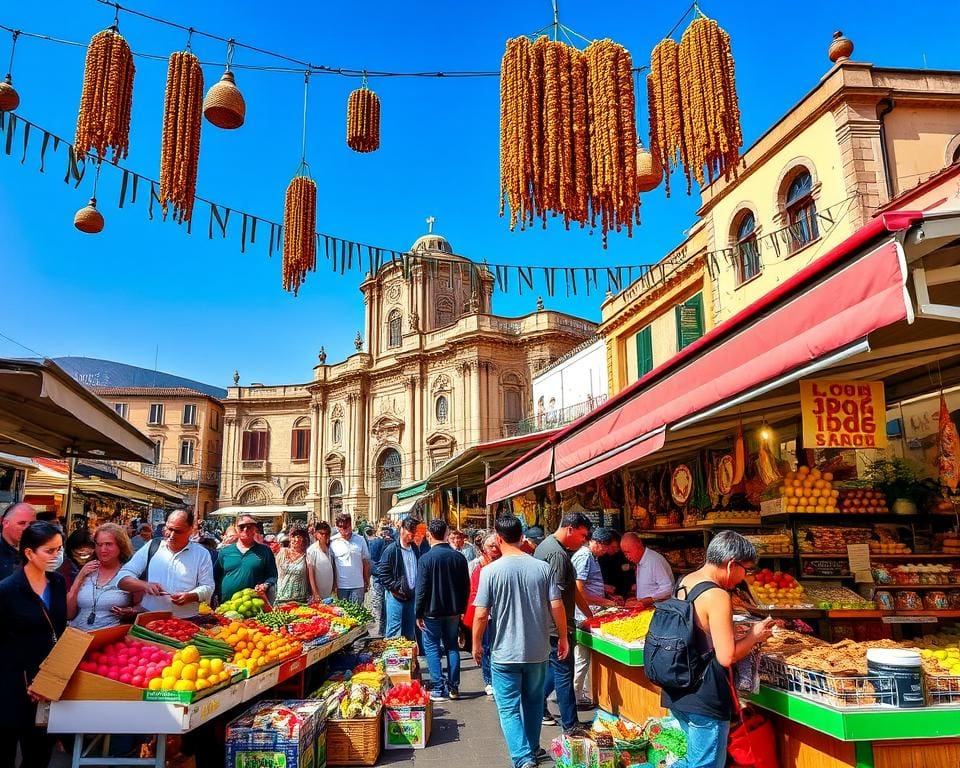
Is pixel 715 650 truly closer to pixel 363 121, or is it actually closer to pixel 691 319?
pixel 363 121

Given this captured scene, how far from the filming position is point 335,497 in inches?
Result: 1777

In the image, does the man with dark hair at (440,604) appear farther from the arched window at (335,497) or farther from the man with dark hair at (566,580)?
the arched window at (335,497)

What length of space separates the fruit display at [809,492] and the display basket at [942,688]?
2.71 meters

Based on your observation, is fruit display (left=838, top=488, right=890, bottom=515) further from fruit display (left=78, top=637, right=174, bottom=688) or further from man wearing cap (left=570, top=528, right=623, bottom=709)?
fruit display (left=78, top=637, right=174, bottom=688)


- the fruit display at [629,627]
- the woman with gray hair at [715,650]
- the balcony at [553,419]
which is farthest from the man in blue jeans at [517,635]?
the balcony at [553,419]

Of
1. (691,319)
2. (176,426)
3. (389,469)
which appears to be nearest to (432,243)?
(389,469)

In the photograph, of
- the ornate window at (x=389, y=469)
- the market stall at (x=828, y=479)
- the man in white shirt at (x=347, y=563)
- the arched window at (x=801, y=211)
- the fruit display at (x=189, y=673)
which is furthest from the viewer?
the ornate window at (x=389, y=469)

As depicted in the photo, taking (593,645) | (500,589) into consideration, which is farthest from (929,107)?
(500,589)

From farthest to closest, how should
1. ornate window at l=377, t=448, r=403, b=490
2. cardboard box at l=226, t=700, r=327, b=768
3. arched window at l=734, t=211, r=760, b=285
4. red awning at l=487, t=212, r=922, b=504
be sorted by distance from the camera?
1. ornate window at l=377, t=448, r=403, b=490
2. arched window at l=734, t=211, r=760, b=285
3. cardboard box at l=226, t=700, r=327, b=768
4. red awning at l=487, t=212, r=922, b=504

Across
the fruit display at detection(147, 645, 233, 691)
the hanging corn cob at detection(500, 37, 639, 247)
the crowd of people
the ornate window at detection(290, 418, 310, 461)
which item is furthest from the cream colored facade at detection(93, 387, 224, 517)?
the hanging corn cob at detection(500, 37, 639, 247)

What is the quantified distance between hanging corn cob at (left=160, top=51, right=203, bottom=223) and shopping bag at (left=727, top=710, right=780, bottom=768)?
4855mm

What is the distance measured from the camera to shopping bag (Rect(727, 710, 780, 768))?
12.0 ft

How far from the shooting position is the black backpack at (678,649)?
3439 millimetres

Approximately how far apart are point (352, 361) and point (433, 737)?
1581 inches
